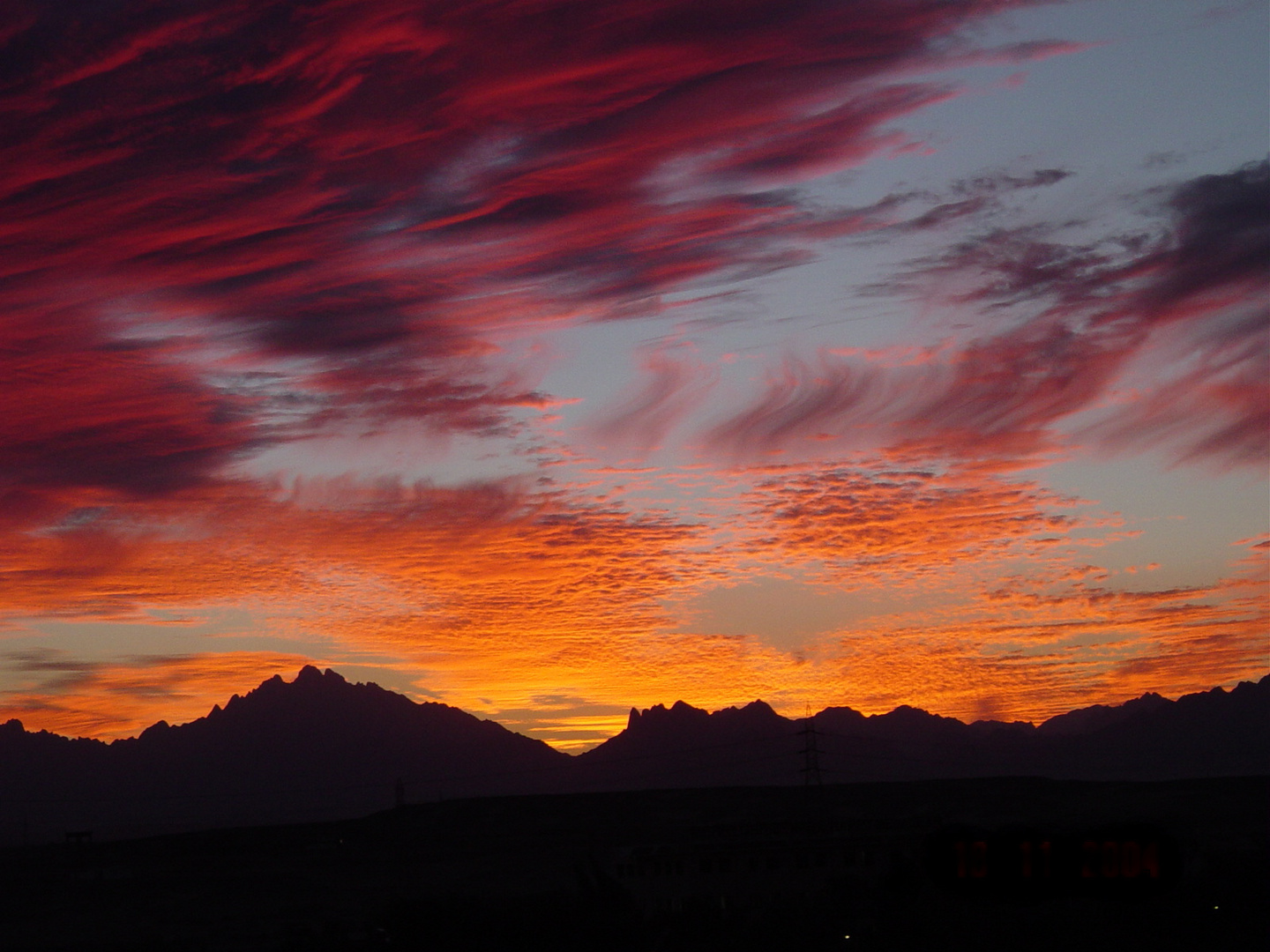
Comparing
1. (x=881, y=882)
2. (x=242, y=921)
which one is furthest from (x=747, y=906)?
(x=242, y=921)

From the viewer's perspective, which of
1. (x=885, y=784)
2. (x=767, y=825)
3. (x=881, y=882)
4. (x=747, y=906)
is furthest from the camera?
(x=885, y=784)

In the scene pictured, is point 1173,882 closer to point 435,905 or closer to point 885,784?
point 435,905

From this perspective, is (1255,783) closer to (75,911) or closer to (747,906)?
(747,906)

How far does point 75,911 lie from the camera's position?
128375 millimetres

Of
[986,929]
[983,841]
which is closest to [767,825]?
[986,929]

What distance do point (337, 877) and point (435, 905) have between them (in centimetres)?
3882

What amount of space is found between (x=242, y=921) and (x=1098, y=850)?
370ft

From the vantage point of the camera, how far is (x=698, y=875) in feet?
372

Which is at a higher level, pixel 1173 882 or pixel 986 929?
pixel 1173 882

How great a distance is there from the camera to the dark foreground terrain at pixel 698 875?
275 feet

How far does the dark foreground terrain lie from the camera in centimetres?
8394

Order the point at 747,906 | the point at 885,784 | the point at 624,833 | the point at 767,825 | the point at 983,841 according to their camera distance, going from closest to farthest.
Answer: the point at 983,841, the point at 747,906, the point at 767,825, the point at 624,833, the point at 885,784

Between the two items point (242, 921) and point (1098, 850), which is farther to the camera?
point (242, 921)

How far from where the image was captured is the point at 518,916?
325 feet
